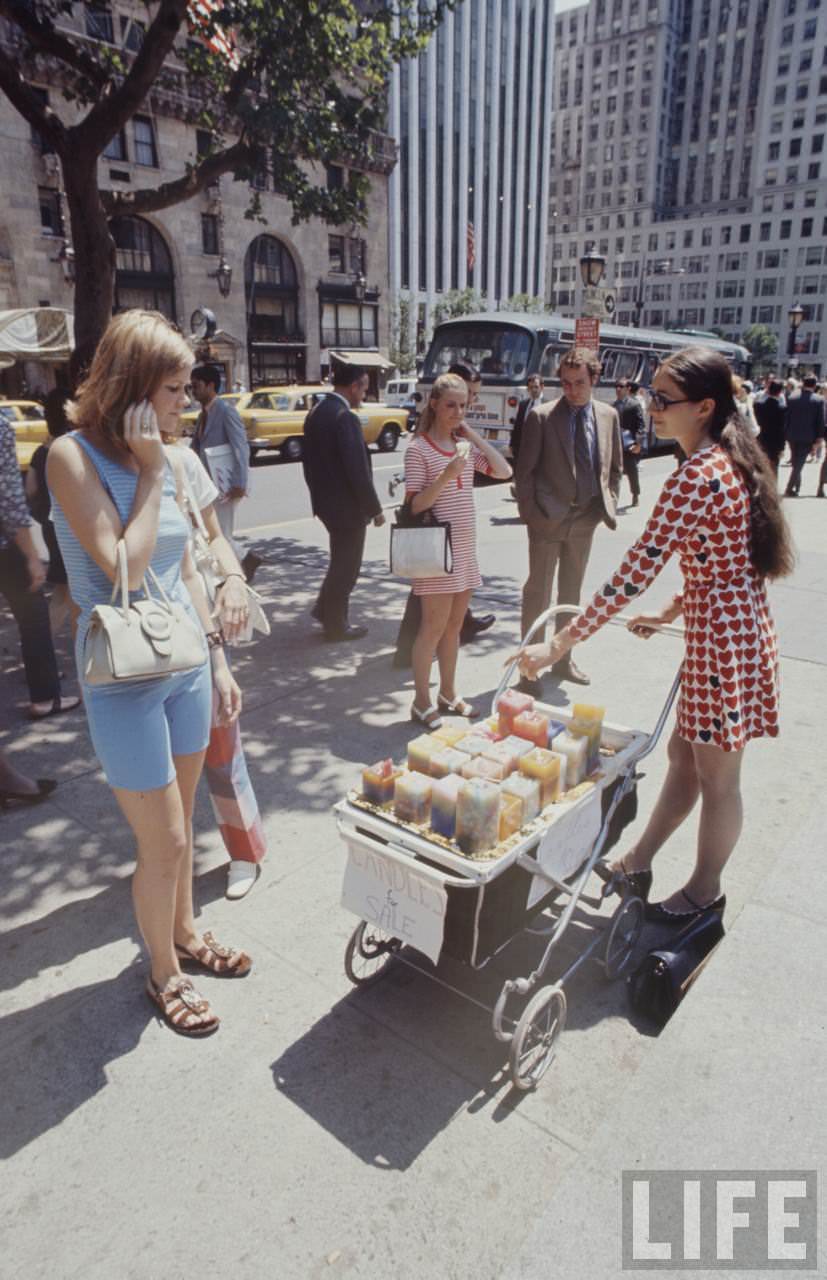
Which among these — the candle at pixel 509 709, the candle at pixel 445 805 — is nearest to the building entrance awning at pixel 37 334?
the candle at pixel 509 709

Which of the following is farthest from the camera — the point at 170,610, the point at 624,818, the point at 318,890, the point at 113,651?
the point at 318,890

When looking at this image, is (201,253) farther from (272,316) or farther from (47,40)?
(47,40)

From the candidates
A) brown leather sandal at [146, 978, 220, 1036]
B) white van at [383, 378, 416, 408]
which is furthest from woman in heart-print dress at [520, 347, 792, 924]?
white van at [383, 378, 416, 408]

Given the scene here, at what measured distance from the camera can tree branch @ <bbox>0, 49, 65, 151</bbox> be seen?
7.23 meters

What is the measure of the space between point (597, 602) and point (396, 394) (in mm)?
30068

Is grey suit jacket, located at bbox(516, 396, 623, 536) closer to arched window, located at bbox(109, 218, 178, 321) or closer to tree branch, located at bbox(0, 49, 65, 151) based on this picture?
tree branch, located at bbox(0, 49, 65, 151)

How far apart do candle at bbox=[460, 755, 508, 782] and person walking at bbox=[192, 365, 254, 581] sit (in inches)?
159

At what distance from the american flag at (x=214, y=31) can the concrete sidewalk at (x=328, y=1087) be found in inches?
300

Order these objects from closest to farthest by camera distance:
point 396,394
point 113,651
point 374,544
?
point 113,651, point 374,544, point 396,394

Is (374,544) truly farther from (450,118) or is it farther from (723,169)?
(723,169)

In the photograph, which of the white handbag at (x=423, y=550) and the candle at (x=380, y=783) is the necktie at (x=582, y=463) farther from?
the candle at (x=380, y=783)

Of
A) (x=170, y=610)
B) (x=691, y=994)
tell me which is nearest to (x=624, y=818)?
(x=691, y=994)

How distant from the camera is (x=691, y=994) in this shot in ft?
9.11

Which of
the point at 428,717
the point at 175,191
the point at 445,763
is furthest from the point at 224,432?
the point at 445,763
